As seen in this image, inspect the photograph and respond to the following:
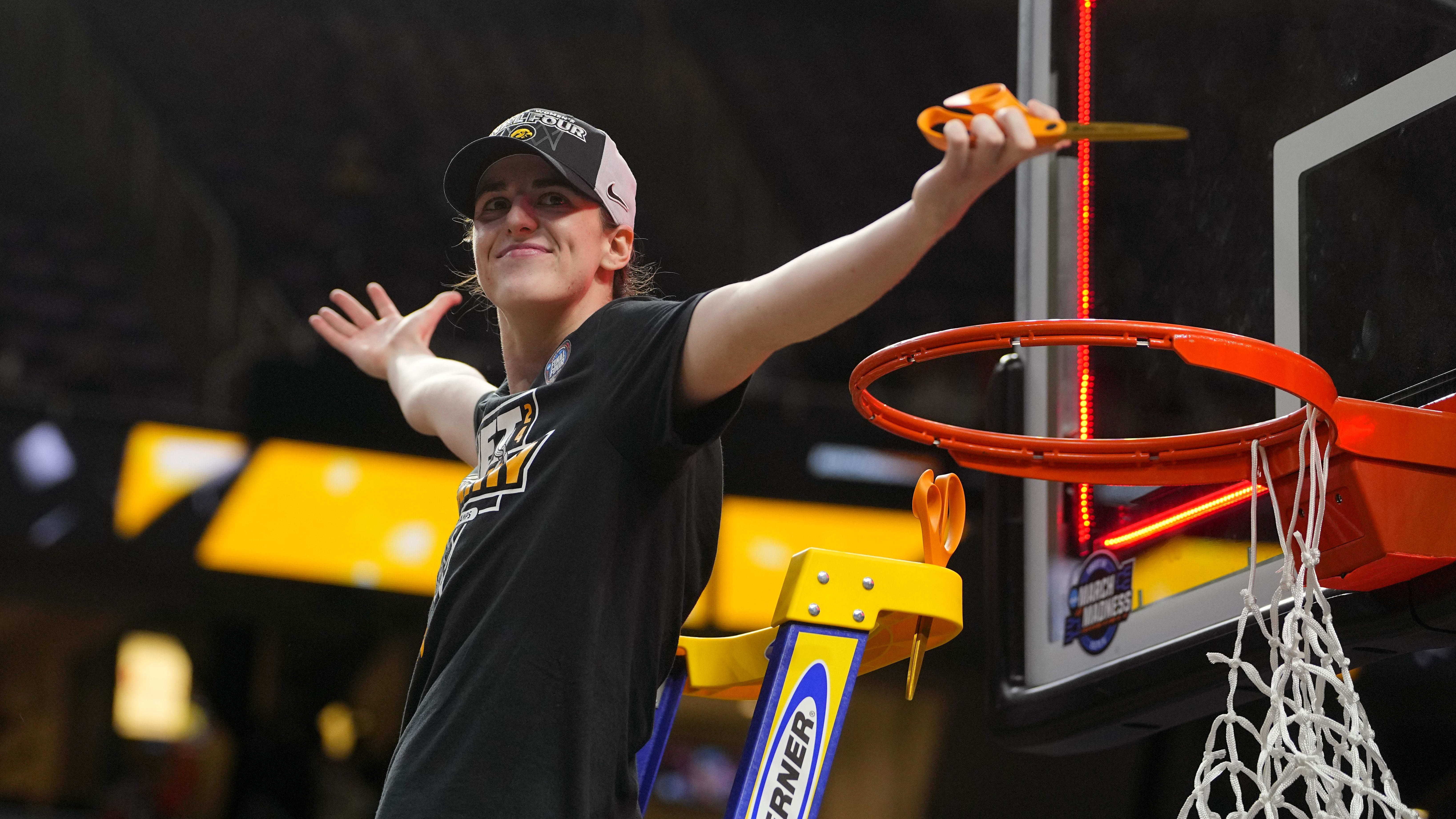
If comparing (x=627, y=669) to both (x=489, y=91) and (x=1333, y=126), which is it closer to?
(x=1333, y=126)

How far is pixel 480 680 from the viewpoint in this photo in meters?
1.26

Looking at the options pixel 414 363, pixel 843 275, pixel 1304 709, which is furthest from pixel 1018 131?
pixel 414 363

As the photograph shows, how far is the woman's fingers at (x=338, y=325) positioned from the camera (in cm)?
228

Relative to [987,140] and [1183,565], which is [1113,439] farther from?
[987,140]

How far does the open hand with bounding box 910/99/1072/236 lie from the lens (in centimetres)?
97

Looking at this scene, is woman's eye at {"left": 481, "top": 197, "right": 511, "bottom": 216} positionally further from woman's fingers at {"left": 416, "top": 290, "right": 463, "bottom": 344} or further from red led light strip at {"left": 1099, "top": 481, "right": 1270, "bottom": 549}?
red led light strip at {"left": 1099, "top": 481, "right": 1270, "bottom": 549}

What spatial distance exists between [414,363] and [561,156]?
822mm

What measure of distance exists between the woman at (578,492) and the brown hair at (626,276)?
0.02m

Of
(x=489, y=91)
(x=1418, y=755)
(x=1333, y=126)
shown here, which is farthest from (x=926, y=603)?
(x=489, y=91)

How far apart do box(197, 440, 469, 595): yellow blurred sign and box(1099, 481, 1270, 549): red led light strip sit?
360 cm

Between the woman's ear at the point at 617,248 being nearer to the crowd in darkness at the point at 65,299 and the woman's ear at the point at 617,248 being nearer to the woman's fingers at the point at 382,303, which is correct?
the woman's fingers at the point at 382,303

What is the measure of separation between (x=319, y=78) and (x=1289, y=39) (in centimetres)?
574

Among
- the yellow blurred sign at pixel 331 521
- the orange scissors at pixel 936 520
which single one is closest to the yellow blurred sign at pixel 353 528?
the yellow blurred sign at pixel 331 521

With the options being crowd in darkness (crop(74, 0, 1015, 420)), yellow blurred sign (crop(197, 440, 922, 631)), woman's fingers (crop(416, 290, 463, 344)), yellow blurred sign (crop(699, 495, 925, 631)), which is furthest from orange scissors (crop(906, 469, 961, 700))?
crowd in darkness (crop(74, 0, 1015, 420))
